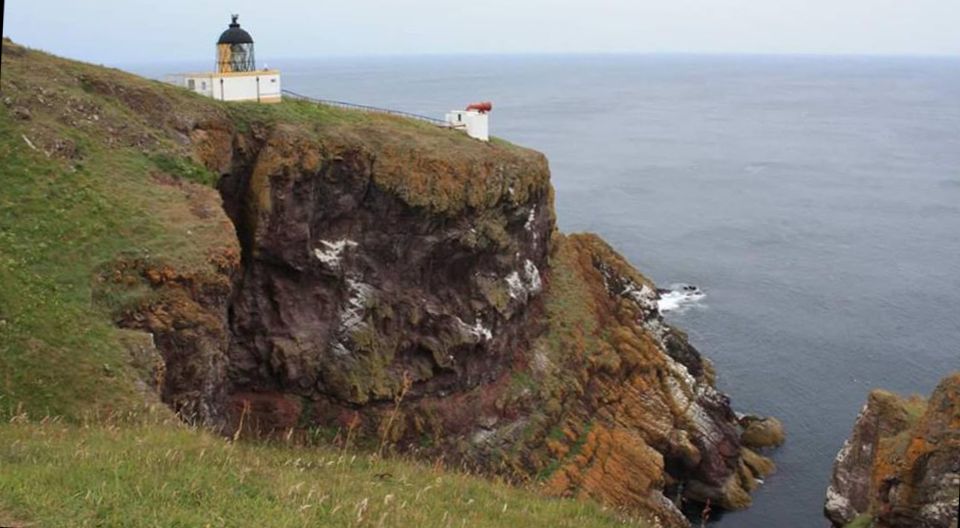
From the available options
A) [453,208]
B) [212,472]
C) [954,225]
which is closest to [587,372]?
[453,208]

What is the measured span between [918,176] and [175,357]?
12084 centimetres

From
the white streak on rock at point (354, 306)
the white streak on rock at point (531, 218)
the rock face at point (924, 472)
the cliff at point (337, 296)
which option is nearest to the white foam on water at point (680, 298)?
the cliff at point (337, 296)

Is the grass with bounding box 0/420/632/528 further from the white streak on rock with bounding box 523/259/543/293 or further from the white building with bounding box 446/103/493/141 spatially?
the white building with bounding box 446/103/493/141

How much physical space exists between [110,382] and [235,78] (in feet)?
76.8

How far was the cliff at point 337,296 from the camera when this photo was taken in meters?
23.8

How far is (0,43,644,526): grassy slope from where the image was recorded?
1140cm

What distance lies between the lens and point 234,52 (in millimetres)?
43594

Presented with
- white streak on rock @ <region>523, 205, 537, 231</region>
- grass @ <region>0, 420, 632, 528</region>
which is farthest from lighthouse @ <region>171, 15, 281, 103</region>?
grass @ <region>0, 420, 632, 528</region>

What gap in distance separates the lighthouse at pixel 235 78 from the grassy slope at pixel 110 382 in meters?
3.66

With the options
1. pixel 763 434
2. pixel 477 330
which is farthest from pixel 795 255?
pixel 477 330

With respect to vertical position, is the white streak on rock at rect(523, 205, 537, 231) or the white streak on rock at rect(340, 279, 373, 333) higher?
the white streak on rock at rect(523, 205, 537, 231)

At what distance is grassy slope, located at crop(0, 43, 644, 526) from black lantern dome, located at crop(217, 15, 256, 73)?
23.8ft

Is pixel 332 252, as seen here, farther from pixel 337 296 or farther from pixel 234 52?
pixel 234 52

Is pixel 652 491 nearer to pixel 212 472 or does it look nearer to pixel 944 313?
pixel 212 472
